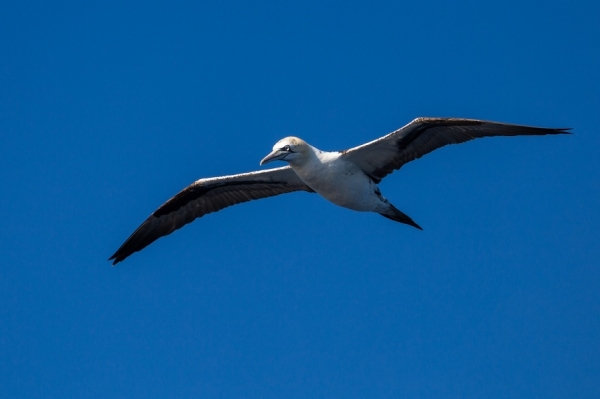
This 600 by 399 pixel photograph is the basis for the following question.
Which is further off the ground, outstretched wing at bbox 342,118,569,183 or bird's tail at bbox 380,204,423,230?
outstretched wing at bbox 342,118,569,183

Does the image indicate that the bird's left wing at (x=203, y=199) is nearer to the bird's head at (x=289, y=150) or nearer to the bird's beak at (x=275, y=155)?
the bird's head at (x=289, y=150)

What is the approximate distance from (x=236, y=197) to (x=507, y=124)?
6210 millimetres

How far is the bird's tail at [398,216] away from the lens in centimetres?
1761

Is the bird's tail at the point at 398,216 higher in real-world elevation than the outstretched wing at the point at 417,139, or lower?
lower

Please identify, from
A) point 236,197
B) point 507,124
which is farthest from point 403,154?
point 236,197

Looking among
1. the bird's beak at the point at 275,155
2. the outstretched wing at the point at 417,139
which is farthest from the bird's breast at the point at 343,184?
the bird's beak at the point at 275,155

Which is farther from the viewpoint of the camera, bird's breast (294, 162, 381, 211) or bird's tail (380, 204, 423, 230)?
bird's tail (380, 204, 423, 230)

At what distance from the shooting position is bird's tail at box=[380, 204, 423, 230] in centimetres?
1761

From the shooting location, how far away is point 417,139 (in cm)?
1714

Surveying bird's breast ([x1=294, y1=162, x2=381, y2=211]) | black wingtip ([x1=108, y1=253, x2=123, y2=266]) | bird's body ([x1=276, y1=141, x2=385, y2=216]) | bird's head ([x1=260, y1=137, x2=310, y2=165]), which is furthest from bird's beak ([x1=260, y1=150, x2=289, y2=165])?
black wingtip ([x1=108, y1=253, x2=123, y2=266])

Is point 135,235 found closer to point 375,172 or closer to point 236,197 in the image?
point 236,197

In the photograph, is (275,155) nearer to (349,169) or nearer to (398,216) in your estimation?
(349,169)

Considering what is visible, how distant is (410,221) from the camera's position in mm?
17859

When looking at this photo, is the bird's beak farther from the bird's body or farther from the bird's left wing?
the bird's left wing
